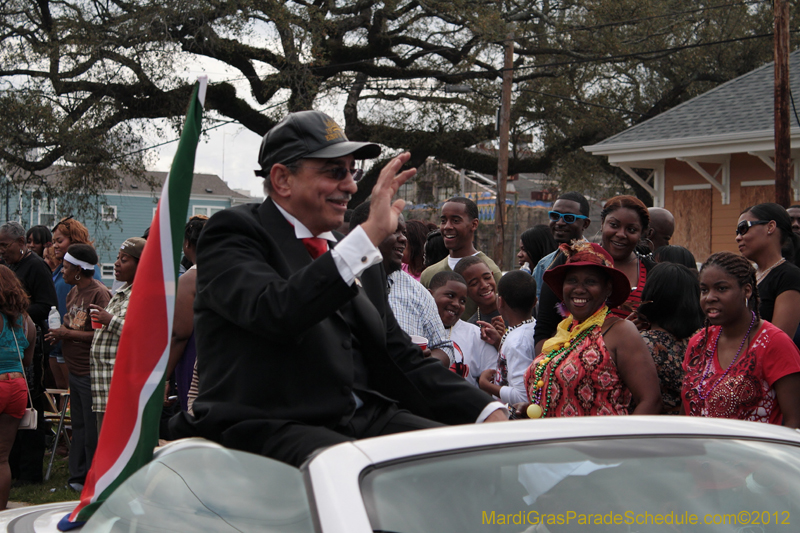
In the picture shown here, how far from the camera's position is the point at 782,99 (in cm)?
1195

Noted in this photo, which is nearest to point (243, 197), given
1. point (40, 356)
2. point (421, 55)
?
point (421, 55)

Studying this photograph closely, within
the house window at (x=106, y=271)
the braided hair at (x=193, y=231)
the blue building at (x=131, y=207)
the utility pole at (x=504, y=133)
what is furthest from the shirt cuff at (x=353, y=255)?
the house window at (x=106, y=271)

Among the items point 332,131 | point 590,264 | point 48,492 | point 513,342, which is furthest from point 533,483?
point 48,492

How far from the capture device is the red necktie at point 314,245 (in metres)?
2.83

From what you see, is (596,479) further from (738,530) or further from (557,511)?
(738,530)

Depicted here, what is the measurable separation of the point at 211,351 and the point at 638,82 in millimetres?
24090

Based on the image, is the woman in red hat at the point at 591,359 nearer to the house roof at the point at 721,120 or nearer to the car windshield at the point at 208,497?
the car windshield at the point at 208,497

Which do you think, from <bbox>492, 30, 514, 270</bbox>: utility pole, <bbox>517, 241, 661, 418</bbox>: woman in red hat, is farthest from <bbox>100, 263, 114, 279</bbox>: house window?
<bbox>517, 241, 661, 418</bbox>: woman in red hat

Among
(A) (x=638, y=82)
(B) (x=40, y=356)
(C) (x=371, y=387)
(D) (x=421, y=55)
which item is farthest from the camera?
(A) (x=638, y=82)

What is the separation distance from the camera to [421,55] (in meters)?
22.0

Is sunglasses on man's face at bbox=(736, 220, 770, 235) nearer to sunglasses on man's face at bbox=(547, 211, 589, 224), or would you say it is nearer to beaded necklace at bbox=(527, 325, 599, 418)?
sunglasses on man's face at bbox=(547, 211, 589, 224)

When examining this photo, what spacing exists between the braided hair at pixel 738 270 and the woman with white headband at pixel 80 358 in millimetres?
5045

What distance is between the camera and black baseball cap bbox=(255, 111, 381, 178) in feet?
8.84

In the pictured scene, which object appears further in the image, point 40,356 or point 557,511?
point 40,356
